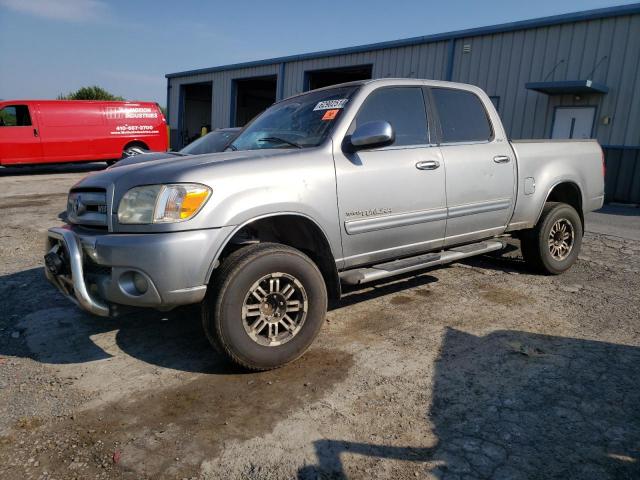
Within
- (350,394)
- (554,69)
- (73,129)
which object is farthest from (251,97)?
(350,394)

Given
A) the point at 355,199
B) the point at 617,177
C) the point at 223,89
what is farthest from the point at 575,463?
the point at 223,89

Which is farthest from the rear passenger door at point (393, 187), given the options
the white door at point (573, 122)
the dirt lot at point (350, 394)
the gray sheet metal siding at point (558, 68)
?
the white door at point (573, 122)

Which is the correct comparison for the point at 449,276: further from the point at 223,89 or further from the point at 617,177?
the point at 223,89

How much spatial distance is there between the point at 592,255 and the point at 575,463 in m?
4.58

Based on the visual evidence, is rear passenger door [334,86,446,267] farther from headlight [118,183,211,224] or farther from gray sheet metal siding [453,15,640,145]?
gray sheet metal siding [453,15,640,145]

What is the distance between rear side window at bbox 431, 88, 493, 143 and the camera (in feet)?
13.6

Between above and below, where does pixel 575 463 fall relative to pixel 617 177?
below

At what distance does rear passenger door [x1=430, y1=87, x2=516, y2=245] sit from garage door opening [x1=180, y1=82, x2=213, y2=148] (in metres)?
24.9

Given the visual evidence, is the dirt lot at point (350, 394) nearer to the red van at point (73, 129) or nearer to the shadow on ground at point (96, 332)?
the shadow on ground at point (96, 332)

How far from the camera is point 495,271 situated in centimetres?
532

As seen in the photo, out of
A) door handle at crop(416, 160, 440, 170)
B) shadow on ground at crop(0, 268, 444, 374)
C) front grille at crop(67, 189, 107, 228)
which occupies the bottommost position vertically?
shadow on ground at crop(0, 268, 444, 374)

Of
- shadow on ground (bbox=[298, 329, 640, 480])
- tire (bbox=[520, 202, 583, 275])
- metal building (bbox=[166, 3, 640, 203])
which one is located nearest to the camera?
shadow on ground (bbox=[298, 329, 640, 480])

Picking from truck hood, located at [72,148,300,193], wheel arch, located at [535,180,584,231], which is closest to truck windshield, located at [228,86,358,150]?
truck hood, located at [72,148,300,193]

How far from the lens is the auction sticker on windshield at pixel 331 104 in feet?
11.8
